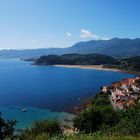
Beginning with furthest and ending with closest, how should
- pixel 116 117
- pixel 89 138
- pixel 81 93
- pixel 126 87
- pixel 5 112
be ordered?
pixel 81 93
pixel 126 87
pixel 5 112
pixel 116 117
pixel 89 138

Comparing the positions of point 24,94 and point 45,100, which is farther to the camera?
point 24,94

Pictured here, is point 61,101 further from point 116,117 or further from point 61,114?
point 116,117

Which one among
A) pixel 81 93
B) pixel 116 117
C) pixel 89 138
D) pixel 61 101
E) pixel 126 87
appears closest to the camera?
pixel 89 138

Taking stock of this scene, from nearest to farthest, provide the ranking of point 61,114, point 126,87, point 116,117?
point 116,117 → point 61,114 → point 126,87

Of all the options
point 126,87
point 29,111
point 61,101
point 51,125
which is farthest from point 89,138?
point 126,87

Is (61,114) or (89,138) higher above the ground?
(89,138)

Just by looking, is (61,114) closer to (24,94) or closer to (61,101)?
(61,101)

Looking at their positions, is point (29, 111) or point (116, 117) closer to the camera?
point (116, 117)

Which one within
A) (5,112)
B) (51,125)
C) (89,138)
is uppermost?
(89,138)

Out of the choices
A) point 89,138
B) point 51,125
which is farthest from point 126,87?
point 89,138
